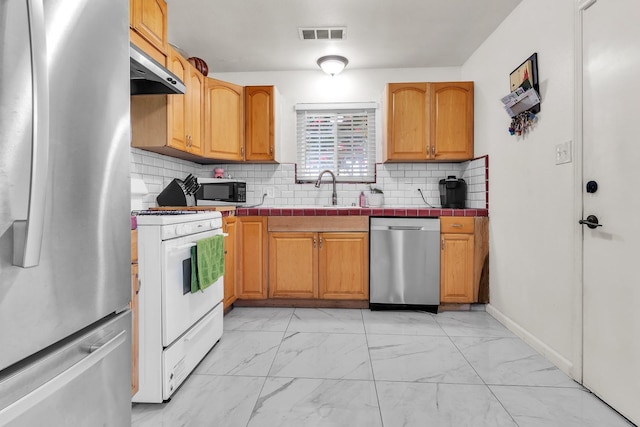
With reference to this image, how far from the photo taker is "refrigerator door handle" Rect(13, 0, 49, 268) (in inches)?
21.2

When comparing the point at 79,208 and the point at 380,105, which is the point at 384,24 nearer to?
the point at 380,105

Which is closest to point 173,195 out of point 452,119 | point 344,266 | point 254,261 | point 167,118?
point 167,118

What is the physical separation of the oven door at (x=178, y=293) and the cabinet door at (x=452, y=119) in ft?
8.01

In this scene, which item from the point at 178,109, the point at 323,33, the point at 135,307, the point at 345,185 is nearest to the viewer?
the point at 135,307

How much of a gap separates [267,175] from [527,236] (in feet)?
8.30

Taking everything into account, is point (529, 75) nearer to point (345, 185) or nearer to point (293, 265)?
point (345, 185)

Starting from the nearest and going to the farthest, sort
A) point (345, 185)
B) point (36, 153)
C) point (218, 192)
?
point (36, 153) < point (218, 192) < point (345, 185)

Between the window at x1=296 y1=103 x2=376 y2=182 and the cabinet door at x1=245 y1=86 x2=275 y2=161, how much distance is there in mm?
454

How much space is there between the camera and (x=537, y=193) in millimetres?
2193

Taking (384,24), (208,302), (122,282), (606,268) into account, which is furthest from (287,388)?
(384,24)

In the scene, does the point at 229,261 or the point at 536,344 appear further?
the point at 229,261

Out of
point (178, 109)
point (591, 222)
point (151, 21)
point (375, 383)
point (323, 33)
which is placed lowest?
point (375, 383)

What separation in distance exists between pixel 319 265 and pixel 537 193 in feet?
5.79

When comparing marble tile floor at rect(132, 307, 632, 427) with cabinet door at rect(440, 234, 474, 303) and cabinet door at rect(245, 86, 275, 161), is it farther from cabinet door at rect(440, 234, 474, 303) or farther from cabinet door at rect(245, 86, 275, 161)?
cabinet door at rect(245, 86, 275, 161)
